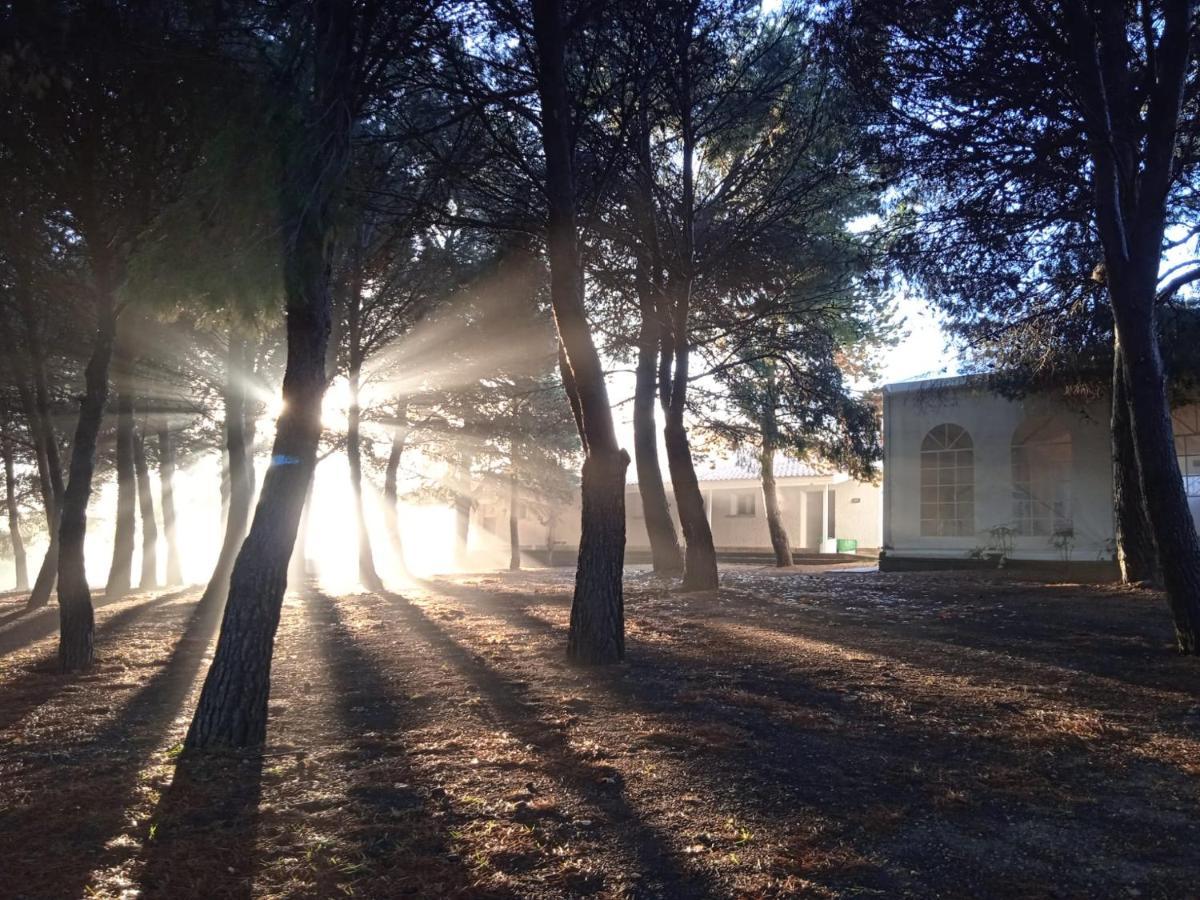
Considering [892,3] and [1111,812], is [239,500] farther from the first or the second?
[1111,812]

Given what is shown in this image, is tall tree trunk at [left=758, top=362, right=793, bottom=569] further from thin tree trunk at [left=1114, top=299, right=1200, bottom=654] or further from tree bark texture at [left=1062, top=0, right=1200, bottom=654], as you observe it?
thin tree trunk at [left=1114, top=299, right=1200, bottom=654]

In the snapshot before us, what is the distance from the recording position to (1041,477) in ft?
52.7

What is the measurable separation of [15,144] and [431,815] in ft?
24.4

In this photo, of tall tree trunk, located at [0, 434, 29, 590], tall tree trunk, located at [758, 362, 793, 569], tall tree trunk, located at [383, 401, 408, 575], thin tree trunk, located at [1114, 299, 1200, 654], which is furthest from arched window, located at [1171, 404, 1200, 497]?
tall tree trunk, located at [0, 434, 29, 590]

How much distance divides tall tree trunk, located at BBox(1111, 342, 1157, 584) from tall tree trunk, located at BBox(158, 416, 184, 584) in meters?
18.0

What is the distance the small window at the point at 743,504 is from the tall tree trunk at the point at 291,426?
2822cm

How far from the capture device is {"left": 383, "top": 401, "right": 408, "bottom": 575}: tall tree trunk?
20.4 m

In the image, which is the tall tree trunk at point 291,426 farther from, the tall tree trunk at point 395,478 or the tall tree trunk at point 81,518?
the tall tree trunk at point 395,478

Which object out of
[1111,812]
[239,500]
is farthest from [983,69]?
[239,500]

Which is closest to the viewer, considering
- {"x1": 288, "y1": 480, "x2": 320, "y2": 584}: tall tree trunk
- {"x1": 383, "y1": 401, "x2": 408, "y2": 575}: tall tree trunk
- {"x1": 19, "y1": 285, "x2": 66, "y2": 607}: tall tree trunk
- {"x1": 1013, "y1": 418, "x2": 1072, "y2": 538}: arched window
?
{"x1": 19, "y1": 285, "x2": 66, "y2": 607}: tall tree trunk

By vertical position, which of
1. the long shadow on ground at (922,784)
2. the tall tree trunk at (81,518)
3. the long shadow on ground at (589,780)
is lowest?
the long shadow on ground at (589,780)

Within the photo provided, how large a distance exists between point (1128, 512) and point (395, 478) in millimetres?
16881

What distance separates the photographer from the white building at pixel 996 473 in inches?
607

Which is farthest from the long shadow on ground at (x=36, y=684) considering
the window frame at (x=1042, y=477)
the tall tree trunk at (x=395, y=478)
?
the window frame at (x=1042, y=477)
